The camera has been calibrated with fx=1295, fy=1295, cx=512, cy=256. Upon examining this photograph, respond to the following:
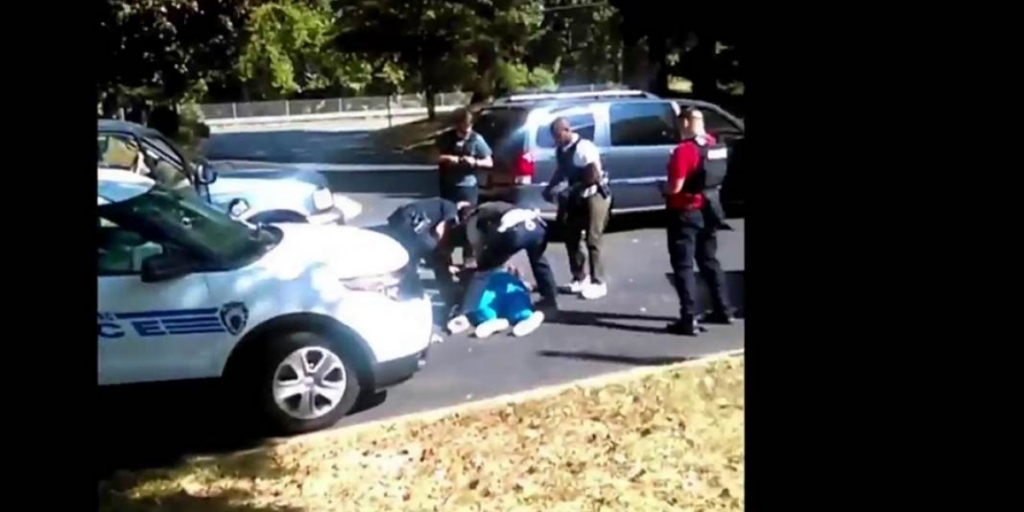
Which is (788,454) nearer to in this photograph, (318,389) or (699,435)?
(699,435)

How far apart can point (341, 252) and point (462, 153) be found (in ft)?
13.7

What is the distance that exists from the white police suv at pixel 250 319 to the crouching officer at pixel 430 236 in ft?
7.00

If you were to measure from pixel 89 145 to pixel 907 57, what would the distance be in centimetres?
119

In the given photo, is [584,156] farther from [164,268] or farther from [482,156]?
[164,268]

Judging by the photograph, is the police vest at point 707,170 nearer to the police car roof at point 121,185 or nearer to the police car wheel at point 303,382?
the police car wheel at point 303,382

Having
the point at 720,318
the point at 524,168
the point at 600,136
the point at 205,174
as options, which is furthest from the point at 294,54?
the point at 720,318

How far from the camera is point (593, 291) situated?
1012cm

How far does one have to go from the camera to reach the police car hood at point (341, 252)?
6.84 m

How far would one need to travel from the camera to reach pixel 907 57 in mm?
1755

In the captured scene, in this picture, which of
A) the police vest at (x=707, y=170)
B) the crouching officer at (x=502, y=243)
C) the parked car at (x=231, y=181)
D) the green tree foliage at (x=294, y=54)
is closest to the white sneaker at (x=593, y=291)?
the crouching officer at (x=502, y=243)

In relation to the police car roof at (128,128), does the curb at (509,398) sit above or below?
below

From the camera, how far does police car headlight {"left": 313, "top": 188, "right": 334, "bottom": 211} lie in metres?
11.4

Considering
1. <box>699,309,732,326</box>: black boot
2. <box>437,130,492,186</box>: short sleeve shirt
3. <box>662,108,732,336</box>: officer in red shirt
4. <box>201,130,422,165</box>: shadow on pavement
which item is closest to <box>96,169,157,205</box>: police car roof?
<box>437,130,492,186</box>: short sleeve shirt

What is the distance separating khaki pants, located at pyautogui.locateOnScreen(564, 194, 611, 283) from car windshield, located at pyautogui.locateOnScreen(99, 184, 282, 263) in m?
3.40
